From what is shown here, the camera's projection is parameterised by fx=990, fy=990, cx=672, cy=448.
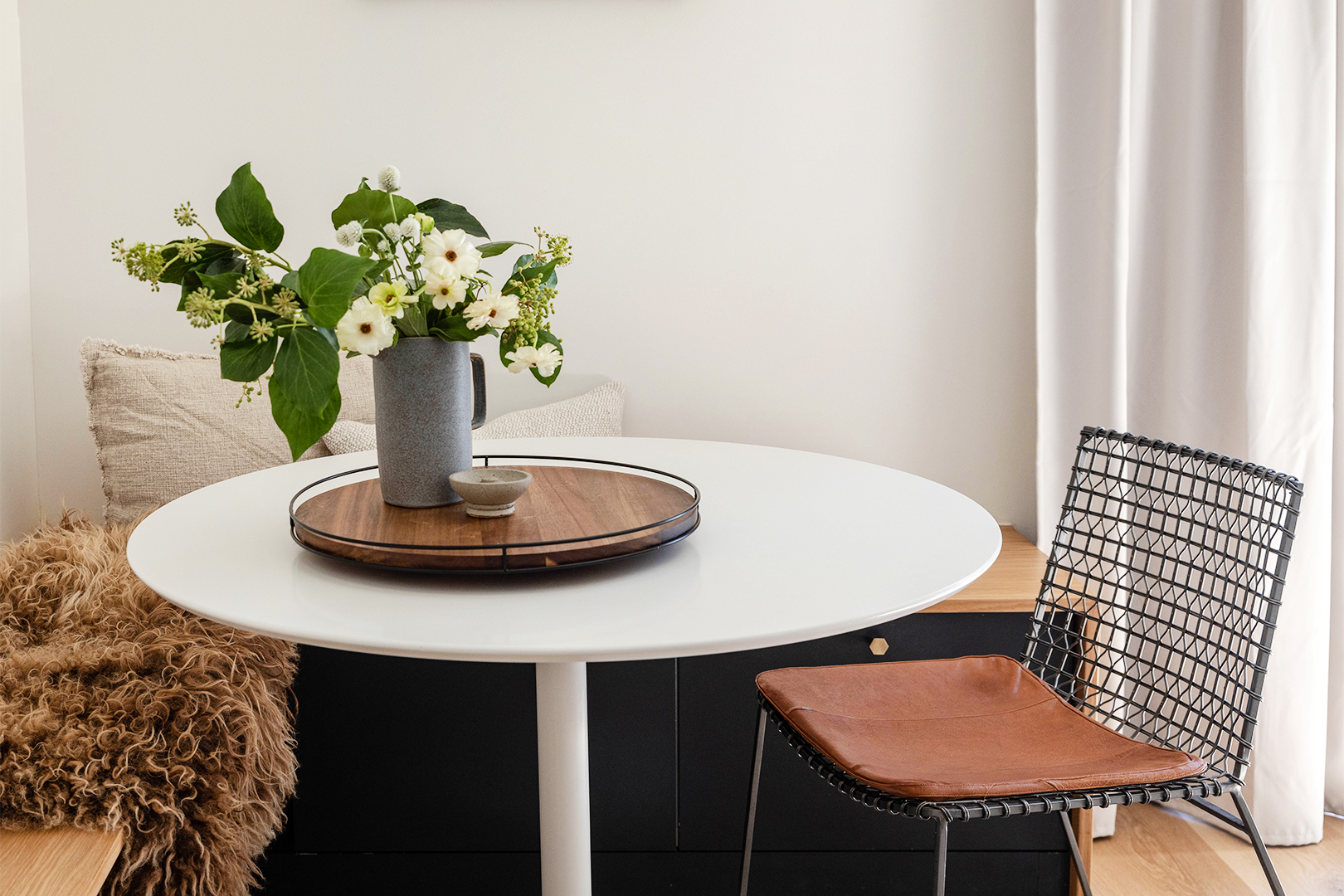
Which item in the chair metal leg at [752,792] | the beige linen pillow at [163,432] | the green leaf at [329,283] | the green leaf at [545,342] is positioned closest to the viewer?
the green leaf at [329,283]

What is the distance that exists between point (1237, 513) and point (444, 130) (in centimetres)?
171

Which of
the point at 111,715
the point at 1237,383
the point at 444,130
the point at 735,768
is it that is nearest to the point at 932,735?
the point at 735,768

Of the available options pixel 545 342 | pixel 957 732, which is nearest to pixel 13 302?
pixel 545 342

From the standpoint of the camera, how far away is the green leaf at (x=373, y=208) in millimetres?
1070

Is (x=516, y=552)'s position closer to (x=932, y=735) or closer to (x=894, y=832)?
(x=932, y=735)

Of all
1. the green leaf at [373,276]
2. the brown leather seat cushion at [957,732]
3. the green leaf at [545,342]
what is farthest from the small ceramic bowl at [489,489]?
the brown leather seat cushion at [957,732]

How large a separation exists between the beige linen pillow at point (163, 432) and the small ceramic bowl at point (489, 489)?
3.08ft

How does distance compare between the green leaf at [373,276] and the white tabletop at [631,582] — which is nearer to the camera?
the white tabletop at [631,582]

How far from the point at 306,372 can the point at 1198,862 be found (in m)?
1.89

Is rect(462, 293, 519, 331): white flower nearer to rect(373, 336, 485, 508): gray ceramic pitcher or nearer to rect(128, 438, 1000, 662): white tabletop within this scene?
rect(373, 336, 485, 508): gray ceramic pitcher

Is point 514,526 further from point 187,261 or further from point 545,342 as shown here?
point 187,261

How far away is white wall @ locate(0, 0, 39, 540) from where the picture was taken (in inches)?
81.4

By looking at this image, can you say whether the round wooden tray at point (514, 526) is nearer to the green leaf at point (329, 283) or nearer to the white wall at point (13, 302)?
the green leaf at point (329, 283)

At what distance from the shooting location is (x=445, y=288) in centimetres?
103
